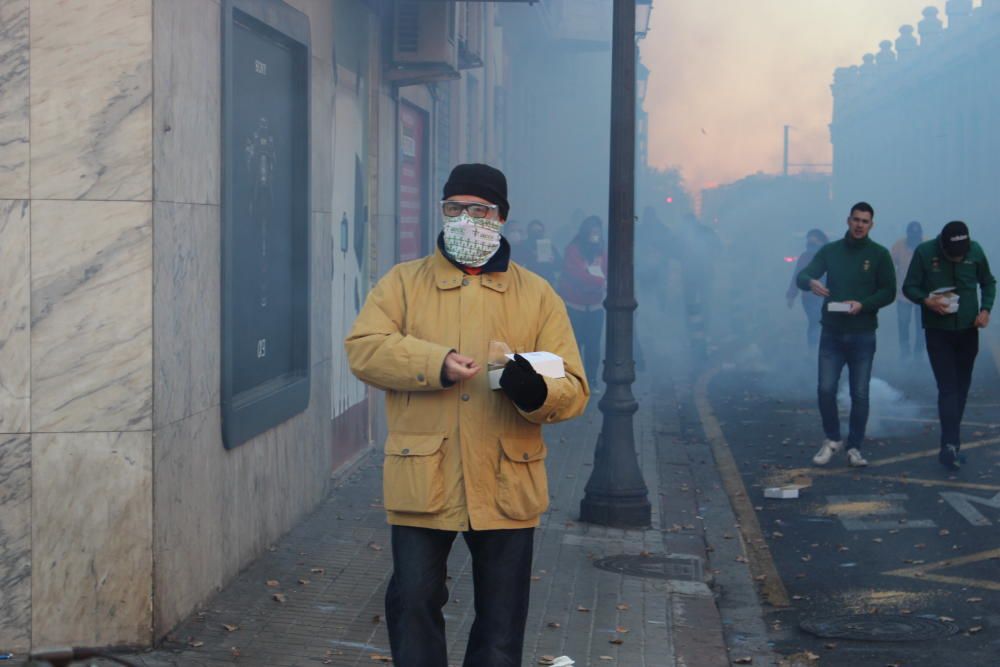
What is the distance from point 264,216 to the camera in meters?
7.92

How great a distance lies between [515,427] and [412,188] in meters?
9.13

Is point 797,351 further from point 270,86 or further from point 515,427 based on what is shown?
point 515,427

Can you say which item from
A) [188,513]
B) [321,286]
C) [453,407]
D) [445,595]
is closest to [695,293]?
[321,286]

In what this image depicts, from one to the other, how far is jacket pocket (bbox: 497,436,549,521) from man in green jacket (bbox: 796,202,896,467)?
22.0ft

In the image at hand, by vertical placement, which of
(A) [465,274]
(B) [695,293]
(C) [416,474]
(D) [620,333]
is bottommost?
(B) [695,293]

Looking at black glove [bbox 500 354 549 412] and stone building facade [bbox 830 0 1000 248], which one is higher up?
stone building facade [bbox 830 0 1000 248]

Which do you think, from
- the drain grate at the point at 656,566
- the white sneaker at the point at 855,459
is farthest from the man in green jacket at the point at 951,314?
the drain grate at the point at 656,566

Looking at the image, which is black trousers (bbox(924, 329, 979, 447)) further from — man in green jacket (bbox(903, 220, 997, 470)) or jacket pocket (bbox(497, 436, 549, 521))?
jacket pocket (bbox(497, 436, 549, 521))

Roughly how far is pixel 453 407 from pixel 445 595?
0.64 meters

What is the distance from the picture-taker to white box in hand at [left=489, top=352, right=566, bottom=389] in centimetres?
436

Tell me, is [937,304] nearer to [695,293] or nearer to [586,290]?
[586,290]

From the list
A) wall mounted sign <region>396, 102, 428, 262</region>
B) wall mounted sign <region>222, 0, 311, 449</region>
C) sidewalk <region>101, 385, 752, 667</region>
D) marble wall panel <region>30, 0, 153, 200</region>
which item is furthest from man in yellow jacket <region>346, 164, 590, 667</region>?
wall mounted sign <region>396, 102, 428, 262</region>

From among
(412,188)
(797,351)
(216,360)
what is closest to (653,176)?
(797,351)

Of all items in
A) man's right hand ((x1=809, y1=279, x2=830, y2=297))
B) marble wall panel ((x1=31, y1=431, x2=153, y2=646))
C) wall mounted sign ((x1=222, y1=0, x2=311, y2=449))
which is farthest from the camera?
man's right hand ((x1=809, y1=279, x2=830, y2=297))
